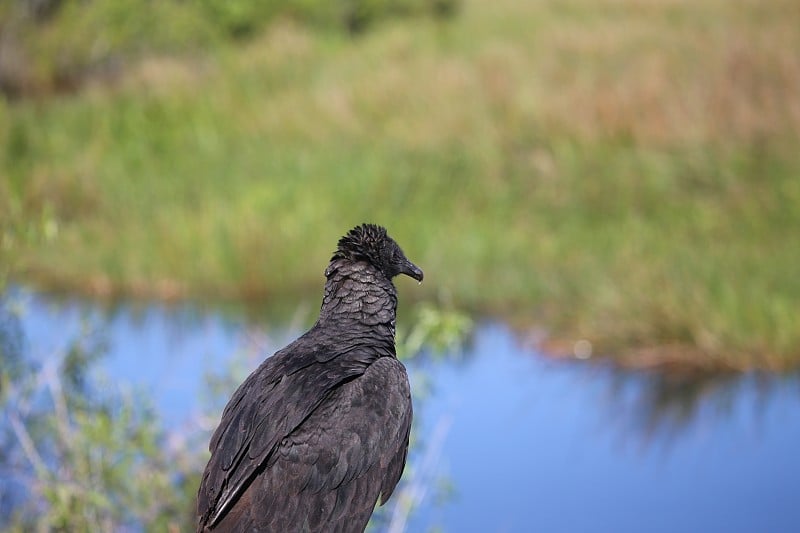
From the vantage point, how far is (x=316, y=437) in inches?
141

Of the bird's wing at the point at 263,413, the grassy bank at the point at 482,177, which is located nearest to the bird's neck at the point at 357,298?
the bird's wing at the point at 263,413

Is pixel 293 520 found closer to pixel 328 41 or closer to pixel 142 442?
pixel 142 442

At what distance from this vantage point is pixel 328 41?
15008 mm

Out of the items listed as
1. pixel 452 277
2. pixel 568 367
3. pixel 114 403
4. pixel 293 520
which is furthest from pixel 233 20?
pixel 293 520

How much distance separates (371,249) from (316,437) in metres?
0.63

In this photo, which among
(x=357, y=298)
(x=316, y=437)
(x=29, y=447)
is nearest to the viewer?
(x=316, y=437)

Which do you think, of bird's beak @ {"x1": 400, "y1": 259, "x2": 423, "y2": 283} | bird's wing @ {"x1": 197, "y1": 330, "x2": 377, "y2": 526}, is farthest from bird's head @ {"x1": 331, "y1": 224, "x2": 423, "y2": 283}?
bird's wing @ {"x1": 197, "y1": 330, "x2": 377, "y2": 526}

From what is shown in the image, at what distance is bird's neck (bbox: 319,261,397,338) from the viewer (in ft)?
12.6

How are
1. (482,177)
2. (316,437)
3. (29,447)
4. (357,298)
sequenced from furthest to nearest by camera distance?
(482,177) → (29,447) → (357,298) → (316,437)

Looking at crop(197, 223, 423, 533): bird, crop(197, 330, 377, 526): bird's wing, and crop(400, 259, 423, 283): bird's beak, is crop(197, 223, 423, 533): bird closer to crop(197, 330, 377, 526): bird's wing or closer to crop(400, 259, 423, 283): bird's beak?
crop(197, 330, 377, 526): bird's wing

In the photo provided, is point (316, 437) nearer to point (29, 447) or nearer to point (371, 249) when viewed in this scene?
point (371, 249)

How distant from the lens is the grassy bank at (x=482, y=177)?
8328 millimetres

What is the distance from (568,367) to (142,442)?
134 inches

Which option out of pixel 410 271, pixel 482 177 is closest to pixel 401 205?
pixel 482 177
